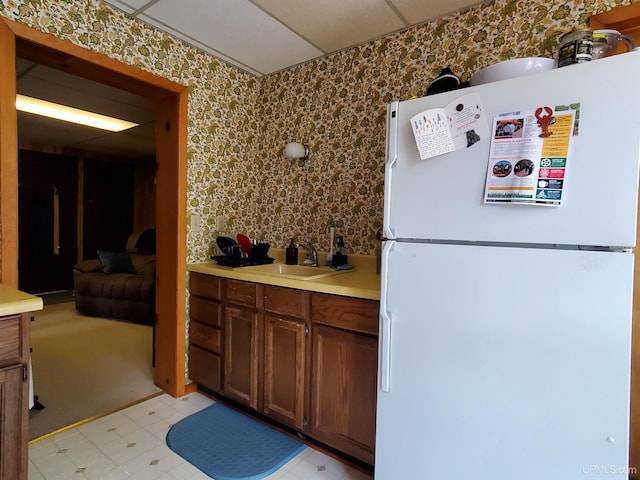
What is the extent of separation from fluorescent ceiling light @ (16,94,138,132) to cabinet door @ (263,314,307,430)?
133 inches

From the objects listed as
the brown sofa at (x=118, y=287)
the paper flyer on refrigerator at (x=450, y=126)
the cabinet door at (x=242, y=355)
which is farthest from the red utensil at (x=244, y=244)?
the brown sofa at (x=118, y=287)

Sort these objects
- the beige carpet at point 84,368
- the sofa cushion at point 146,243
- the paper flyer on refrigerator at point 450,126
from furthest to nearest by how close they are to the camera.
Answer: the sofa cushion at point 146,243 < the beige carpet at point 84,368 < the paper flyer on refrigerator at point 450,126

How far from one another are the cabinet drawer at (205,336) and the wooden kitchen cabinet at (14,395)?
1.08 m

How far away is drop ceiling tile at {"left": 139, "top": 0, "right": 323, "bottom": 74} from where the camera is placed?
76.2 inches

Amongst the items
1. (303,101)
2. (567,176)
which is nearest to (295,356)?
(567,176)

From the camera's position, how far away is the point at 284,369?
6.34 feet

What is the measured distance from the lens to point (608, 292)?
975 millimetres

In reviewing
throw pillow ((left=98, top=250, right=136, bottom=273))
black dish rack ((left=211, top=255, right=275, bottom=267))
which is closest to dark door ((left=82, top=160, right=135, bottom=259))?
throw pillow ((left=98, top=250, right=136, bottom=273))

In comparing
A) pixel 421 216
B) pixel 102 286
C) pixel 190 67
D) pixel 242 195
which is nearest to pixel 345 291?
pixel 421 216

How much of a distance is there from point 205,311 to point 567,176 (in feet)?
7.02

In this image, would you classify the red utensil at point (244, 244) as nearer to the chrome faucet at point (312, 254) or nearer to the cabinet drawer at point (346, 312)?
the chrome faucet at point (312, 254)

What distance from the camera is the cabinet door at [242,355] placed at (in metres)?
2.07

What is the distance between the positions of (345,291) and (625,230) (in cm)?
104

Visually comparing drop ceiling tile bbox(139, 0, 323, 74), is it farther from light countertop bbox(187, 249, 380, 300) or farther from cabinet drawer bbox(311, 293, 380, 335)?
cabinet drawer bbox(311, 293, 380, 335)
